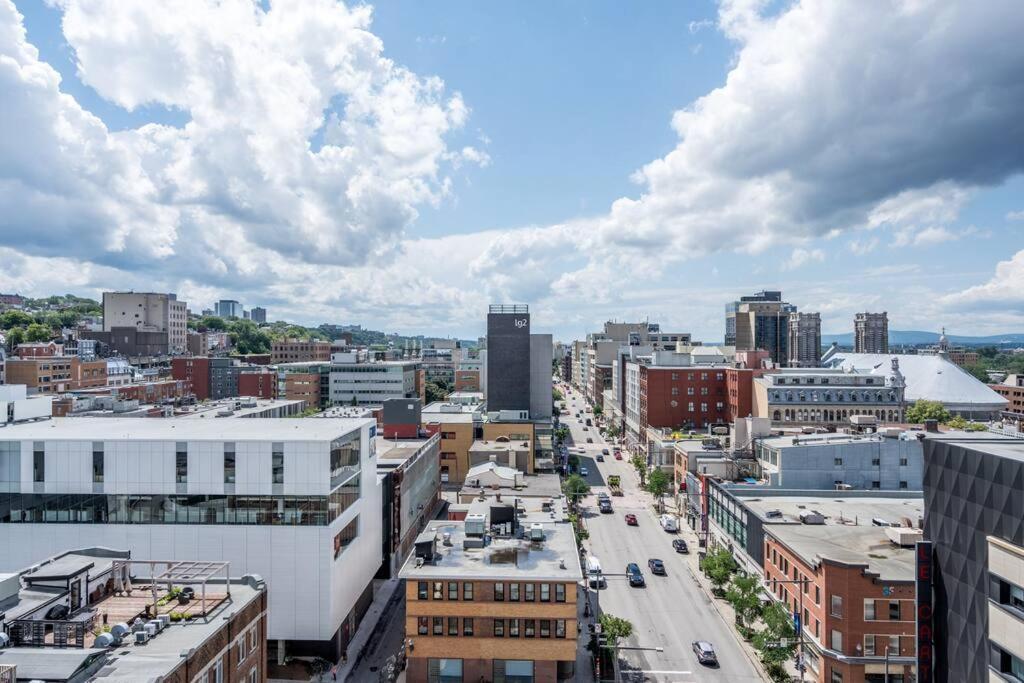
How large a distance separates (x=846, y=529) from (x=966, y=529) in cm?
2190

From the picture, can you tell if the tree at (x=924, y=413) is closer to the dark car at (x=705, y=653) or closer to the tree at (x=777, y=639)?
the tree at (x=777, y=639)

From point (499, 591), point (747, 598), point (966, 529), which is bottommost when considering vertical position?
point (747, 598)

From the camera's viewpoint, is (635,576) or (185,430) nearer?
(185,430)

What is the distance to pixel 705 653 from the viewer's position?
4878 cm

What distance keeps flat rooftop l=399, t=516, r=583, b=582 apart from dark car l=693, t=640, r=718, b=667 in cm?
1258

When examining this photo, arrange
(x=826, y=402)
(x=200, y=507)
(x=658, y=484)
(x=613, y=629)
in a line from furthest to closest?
(x=826, y=402), (x=658, y=484), (x=200, y=507), (x=613, y=629)

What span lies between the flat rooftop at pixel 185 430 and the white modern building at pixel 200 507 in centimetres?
39

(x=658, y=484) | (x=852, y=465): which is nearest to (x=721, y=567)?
(x=852, y=465)

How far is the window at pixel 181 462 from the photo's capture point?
47.9 meters

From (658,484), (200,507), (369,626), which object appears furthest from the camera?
(658,484)

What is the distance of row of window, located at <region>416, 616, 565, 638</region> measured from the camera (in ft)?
142

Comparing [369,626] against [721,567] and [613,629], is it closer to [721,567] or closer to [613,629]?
[613,629]

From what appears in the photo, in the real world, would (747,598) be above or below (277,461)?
below

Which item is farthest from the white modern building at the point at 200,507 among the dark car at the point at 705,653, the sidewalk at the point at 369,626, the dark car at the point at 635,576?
the dark car at the point at 635,576
